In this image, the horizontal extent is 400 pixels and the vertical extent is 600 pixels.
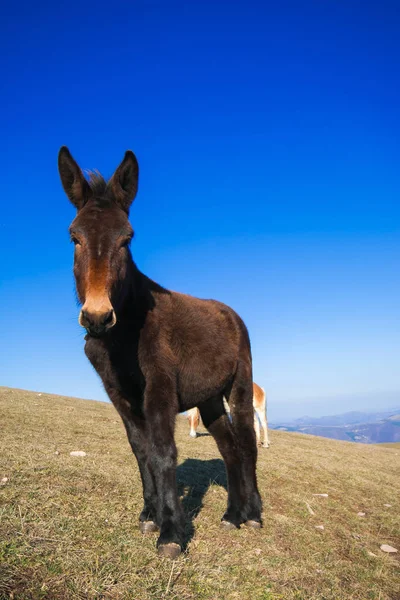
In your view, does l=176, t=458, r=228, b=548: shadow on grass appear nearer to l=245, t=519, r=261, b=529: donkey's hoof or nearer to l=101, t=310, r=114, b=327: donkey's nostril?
l=245, t=519, r=261, b=529: donkey's hoof

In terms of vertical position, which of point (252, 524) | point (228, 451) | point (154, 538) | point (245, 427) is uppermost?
point (245, 427)

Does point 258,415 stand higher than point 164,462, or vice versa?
point 164,462

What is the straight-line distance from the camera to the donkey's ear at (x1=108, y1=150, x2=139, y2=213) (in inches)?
205

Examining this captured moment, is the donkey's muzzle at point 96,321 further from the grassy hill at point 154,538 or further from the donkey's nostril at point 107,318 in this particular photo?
the grassy hill at point 154,538

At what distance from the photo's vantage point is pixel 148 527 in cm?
533

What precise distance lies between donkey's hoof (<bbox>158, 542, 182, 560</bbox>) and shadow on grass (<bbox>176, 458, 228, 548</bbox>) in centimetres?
78

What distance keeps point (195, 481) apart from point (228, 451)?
78.4 inches

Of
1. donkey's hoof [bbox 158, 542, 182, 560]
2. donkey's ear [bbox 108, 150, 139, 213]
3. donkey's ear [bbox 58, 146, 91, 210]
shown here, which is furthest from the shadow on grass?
donkey's ear [bbox 58, 146, 91, 210]

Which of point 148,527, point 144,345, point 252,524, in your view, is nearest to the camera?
point 144,345

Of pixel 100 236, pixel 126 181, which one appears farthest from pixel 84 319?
pixel 126 181

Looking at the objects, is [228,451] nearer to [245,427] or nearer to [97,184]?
[245,427]

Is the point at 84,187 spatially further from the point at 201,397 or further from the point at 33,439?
the point at 33,439

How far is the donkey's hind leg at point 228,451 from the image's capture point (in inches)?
256

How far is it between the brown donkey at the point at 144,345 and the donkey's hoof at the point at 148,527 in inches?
0.5
